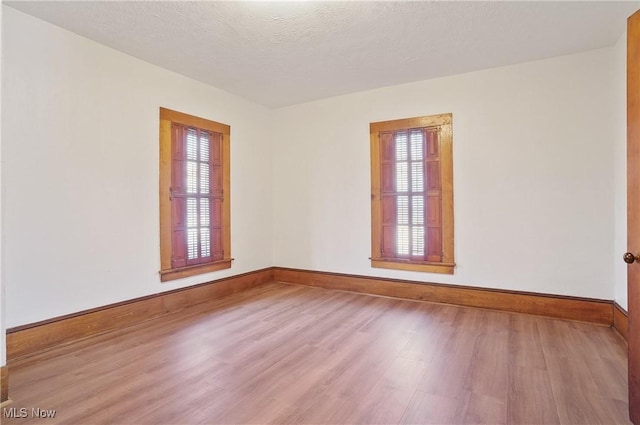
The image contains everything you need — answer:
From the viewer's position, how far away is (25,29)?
9.15 ft

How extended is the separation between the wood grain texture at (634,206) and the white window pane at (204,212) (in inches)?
164

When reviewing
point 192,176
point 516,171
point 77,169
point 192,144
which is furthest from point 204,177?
point 516,171

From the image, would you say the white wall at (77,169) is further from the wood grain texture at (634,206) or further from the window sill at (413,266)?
the wood grain texture at (634,206)

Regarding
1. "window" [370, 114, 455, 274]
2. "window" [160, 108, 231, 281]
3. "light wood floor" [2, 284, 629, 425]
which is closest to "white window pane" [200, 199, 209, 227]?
"window" [160, 108, 231, 281]

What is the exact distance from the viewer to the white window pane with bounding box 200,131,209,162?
172 inches

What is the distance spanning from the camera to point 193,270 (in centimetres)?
420

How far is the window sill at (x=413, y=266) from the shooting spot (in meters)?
4.23

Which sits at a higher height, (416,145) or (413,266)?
(416,145)

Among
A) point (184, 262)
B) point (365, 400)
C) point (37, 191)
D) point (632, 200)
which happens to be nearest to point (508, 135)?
point (632, 200)

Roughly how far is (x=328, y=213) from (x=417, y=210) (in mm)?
1392

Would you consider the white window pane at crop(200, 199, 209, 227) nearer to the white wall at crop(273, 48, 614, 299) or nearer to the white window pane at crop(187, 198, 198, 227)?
the white window pane at crop(187, 198, 198, 227)

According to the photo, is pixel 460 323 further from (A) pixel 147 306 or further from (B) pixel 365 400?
(A) pixel 147 306

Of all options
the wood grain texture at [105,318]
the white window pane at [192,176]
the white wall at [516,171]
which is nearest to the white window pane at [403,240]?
the white wall at [516,171]

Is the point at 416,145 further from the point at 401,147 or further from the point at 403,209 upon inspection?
the point at 403,209
